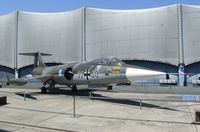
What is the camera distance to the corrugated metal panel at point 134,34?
4362 centimetres

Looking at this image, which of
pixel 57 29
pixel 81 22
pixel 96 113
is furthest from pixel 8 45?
pixel 96 113

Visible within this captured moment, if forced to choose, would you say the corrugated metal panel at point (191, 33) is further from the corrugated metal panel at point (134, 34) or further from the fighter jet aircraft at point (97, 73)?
the fighter jet aircraft at point (97, 73)

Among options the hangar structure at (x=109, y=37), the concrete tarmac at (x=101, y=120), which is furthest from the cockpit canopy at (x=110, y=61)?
the hangar structure at (x=109, y=37)

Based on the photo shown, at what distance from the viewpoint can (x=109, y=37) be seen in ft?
156

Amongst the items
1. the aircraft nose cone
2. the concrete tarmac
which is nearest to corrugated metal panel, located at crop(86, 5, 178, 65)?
the aircraft nose cone

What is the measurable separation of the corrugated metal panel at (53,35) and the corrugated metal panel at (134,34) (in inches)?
98.2

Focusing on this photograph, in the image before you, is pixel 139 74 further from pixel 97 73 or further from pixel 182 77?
pixel 182 77

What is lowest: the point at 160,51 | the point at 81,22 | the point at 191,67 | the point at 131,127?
the point at 131,127

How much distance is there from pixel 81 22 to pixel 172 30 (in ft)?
54.7

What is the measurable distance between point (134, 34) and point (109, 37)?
466 cm

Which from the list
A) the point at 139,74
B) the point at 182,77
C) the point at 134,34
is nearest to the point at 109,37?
the point at 134,34

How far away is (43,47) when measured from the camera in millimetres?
53594

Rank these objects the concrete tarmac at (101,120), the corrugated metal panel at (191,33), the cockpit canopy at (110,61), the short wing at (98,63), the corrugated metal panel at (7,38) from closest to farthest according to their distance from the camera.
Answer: the concrete tarmac at (101,120) → the cockpit canopy at (110,61) → the short wing at (98,63) → the corrugated metal panel at (191,33) → the corrugated metal panel at (7,38)

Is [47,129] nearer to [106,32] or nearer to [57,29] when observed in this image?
[106,32]
